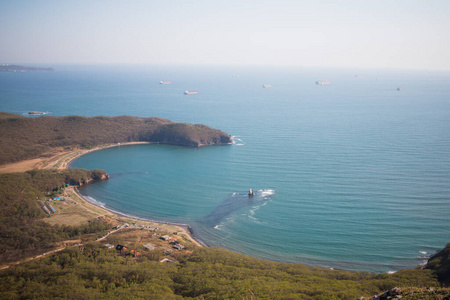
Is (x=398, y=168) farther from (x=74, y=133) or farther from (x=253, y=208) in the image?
(x=74, y=133)

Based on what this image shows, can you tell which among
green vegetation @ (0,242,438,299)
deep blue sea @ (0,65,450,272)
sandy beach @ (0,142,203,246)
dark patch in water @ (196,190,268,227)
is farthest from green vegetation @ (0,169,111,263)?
dark patch in water @ (196,190,268,227)

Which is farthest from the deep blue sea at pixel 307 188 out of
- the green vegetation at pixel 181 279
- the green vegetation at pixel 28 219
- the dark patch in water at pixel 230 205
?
the green vegetation at pixel 28 219

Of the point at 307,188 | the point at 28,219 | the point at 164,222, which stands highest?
the point at 307,188

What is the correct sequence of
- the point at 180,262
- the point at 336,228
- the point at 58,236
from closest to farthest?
the point at 180,262 → the point at 58,236 → the point at 336,228

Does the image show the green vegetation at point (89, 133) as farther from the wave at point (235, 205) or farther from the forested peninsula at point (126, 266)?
the wave at point (235, 205)

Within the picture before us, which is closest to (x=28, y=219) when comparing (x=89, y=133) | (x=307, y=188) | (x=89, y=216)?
(x=89, y=216)

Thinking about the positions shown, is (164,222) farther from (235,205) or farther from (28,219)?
(28,219)

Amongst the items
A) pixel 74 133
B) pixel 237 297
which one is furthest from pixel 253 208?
pixel 74 133
